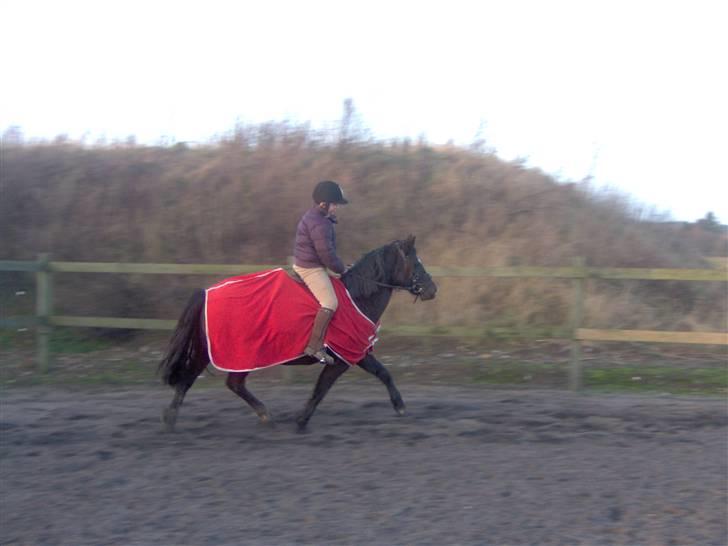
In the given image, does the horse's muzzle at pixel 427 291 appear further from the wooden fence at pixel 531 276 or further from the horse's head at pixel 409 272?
the wooden fence at pixel 531 276

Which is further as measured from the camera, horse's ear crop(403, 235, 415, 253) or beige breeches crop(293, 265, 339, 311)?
horse's ear crop(403, 235, 415, 253)

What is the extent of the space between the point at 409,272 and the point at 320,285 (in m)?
0.97

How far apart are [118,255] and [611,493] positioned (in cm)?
1027

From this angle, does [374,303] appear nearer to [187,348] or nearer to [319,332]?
[319,332]

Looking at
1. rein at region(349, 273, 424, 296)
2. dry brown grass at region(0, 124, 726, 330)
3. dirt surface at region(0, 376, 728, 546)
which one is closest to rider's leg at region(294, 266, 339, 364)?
rein at region(349, 273, 424, 296)

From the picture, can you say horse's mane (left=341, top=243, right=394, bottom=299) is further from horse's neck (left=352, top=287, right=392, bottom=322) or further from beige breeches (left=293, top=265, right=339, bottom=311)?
beige breeches (left=293, top=265, right=339, bottom=311)

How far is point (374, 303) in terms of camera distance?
24.1 ft

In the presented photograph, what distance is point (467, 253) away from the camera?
1282 centimetres

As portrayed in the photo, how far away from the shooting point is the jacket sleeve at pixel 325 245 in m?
6.85

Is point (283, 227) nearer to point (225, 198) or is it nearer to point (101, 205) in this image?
point (225, 198)

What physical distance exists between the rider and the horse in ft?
1.01

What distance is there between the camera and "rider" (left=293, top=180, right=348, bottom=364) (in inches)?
268

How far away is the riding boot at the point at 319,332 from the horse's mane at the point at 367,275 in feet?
1.66

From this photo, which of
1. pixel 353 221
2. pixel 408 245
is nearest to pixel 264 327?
pixel 408 245
